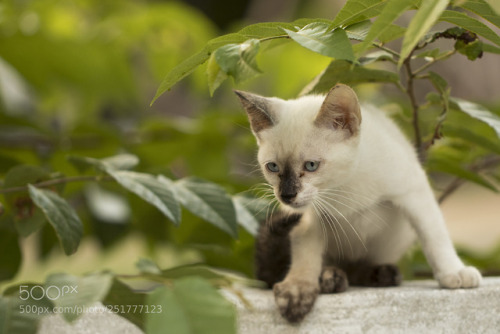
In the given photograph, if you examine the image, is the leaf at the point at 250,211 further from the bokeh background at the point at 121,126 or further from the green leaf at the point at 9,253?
the green leaf at the point at 9,253

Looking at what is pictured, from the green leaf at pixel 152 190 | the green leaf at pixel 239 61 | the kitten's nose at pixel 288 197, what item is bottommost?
the green leaf at pixel 152 190

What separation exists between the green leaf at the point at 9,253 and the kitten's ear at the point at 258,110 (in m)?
0.46

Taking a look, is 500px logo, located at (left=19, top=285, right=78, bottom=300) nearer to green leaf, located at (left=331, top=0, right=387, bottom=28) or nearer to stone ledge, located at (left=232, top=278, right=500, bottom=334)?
stone ledge, located at (left=232, top=278, right=500, bottom=334)

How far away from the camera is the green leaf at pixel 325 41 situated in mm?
601

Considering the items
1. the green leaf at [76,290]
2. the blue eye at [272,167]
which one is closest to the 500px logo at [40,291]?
the green leaf at [76,290]

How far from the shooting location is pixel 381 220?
3.25ft

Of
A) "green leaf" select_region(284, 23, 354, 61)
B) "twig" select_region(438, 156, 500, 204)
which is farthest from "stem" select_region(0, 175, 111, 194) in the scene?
"twig" select_region(438, 156, 500, 204)

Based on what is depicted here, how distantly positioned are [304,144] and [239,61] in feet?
0.91

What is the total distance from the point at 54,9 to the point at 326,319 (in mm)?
1426

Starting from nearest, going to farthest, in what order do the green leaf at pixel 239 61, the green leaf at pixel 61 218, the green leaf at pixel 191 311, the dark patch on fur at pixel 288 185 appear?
the green leaf at pixel 191 311 → the green leaf at pixel 239 61 → the green leaf at pixel 61 218 → the dark patch on fur at pixel 288 185

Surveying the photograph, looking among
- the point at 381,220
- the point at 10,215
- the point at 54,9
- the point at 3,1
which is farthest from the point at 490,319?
the point at 54,9

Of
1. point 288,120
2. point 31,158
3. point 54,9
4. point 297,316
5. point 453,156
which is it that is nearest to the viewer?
point 297,316

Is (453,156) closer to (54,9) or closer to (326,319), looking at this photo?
(326,319)

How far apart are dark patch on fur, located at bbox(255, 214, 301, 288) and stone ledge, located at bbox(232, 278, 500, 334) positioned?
170 millimetres
